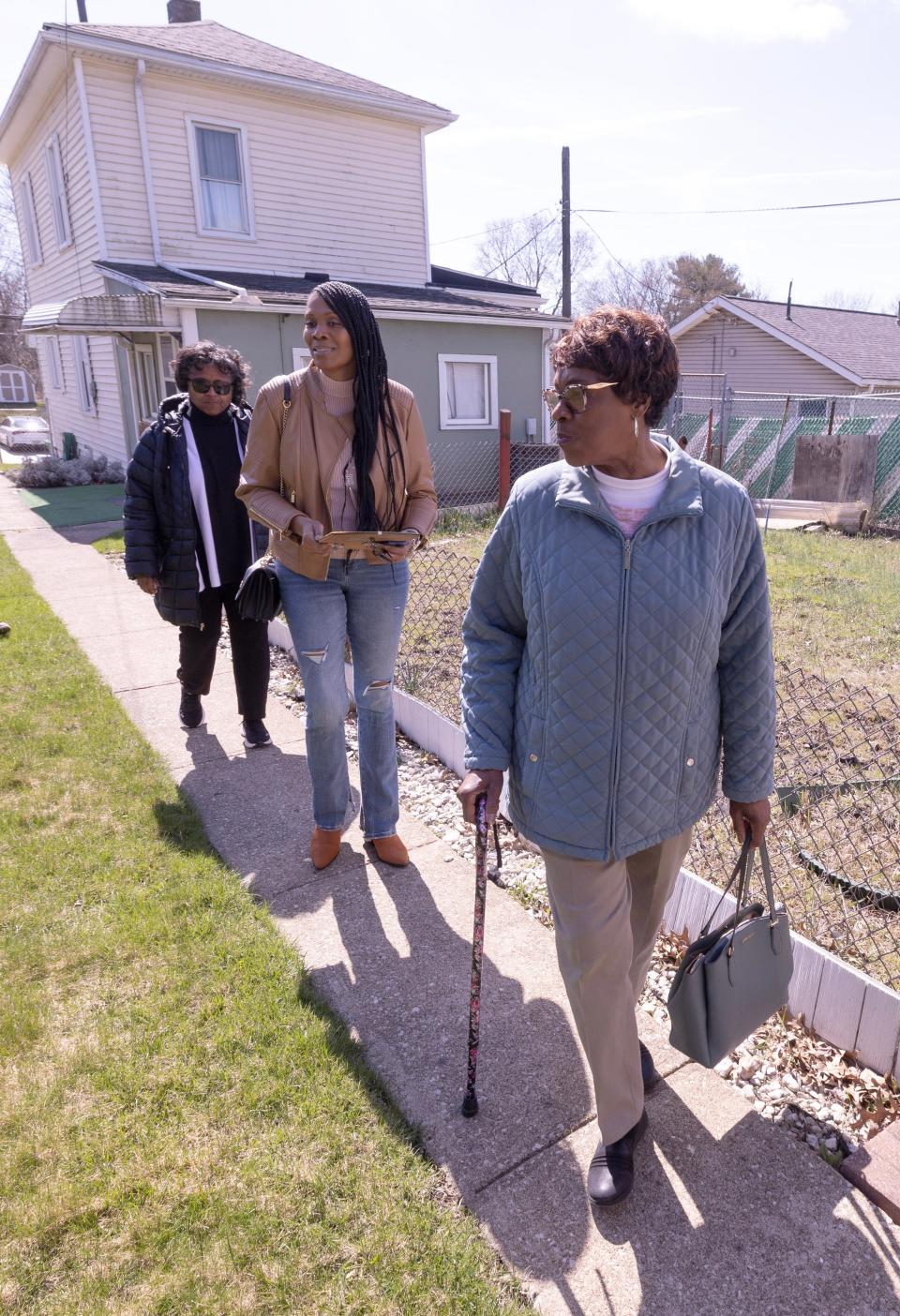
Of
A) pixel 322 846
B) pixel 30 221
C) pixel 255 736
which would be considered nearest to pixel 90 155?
pixel 30 221

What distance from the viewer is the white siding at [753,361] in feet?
75.4

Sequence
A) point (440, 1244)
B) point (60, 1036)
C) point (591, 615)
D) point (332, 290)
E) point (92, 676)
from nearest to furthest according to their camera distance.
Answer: point (591, 615) → point (440, 1244) → point (60, 1036) → point (332, 290) → point (92, 676)

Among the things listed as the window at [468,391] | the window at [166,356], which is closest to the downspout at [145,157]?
the window at [166,356]

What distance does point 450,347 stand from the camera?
1484 cm

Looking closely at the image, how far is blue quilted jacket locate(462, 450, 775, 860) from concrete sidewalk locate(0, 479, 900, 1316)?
844 mm

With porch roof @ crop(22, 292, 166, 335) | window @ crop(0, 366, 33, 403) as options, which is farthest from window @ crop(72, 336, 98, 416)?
window @ crop(0, 366, 33, 403)

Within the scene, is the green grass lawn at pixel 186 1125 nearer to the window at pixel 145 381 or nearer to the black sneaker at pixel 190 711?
the black sneaker at pixel 190 711

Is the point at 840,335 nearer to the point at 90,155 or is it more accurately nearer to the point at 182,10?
the point at 182,10

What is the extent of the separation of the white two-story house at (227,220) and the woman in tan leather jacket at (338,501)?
10.1 meters

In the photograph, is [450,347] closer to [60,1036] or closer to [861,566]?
[861,566]

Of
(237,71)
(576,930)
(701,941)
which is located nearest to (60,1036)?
(576,930)

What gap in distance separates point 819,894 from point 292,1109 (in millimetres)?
2005

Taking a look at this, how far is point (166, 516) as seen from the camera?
157 inches

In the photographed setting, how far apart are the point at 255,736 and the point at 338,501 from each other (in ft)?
6.38
